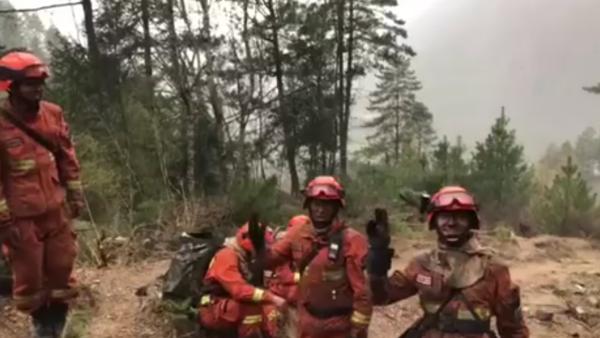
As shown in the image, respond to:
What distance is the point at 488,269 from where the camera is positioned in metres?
3.61

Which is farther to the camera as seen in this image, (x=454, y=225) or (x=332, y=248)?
(x=332, y=248)

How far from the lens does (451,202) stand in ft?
11.9

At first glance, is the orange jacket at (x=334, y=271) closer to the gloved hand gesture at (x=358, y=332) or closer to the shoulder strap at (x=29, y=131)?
the gloved hand gesture at (x=358, y=332)

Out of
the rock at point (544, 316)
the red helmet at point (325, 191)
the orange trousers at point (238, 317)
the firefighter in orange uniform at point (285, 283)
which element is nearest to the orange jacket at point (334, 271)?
the red helmet at point (325, 191)

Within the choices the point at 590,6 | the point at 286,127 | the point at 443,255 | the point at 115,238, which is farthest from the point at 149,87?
the point at 590,6

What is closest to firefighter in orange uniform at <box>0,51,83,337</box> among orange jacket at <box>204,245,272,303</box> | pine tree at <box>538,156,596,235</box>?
orange jacket at <box>204,245,272,303</box>

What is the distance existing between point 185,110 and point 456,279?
15719mm

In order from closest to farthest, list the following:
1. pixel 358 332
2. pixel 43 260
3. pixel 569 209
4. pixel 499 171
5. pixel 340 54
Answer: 1. pixel 358 332
2. pixel 43 260
3. pixel 569 209
4. pixel 499 171
5. pixel 340 54

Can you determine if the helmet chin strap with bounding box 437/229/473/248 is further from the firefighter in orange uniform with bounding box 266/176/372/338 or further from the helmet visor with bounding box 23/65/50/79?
the helmet visor with bounding box 23/65/50/79

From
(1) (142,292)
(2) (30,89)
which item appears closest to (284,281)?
(1) (142,292)

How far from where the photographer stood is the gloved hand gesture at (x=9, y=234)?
4297 mm

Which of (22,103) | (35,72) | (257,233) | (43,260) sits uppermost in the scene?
(35,72)

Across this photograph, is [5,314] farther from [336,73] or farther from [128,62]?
[336,73]

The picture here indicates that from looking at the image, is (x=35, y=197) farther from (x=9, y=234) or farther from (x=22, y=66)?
(x=22, y=66)
